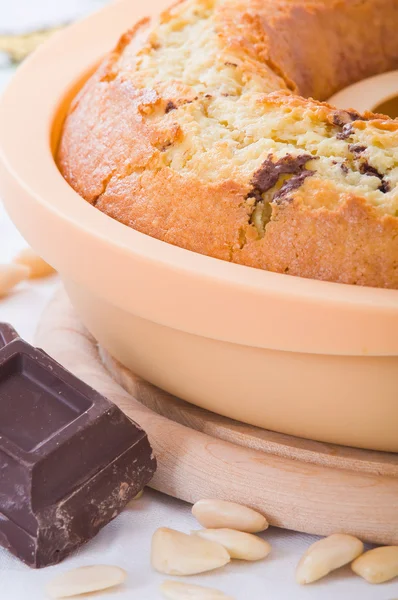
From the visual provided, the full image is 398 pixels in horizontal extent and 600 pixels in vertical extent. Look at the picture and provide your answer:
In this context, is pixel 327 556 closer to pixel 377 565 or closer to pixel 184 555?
pixel 377 565

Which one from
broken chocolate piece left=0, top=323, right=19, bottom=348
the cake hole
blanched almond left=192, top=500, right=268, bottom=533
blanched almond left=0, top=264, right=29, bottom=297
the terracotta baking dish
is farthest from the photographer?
blanched almond left=0, top=264, right=29, bottom=297

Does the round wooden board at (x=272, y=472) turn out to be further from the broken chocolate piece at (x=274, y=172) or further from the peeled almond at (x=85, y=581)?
the broken chocolate piece at (x=274, y=172)

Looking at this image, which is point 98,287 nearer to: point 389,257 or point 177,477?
point 177,477

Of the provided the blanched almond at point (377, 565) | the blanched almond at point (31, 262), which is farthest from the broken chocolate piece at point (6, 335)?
the blanched almond at point (377, 565)

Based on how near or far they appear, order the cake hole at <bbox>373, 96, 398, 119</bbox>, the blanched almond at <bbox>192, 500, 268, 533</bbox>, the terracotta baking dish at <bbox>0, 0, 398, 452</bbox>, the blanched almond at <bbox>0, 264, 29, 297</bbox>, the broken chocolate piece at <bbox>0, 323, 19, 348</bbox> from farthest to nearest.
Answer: the blanched almond at <bbox>0, 264, 29, 297</bbox> → the cake hole at <bbox>373, 96, 398, 119</bbox> → the broken chocolate piece at <bbox>0, 323, 19, 348</bbox> → the blanched almond at <bbox>192, 500, 268, 533</bbox> → the terracotta baking dish at <bbox>0, 0, 398, 452</bbox>

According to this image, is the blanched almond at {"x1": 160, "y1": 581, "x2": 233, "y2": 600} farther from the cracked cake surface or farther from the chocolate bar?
the cracked cake surface

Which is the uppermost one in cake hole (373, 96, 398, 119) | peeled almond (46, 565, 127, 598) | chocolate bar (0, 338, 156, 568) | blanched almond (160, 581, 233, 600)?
cake hole (373, 96, 398, 119)

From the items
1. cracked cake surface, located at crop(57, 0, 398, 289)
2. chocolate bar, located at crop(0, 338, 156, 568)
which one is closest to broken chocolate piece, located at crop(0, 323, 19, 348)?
chocolate bar, located at crop(0, 338, 156, 568)
